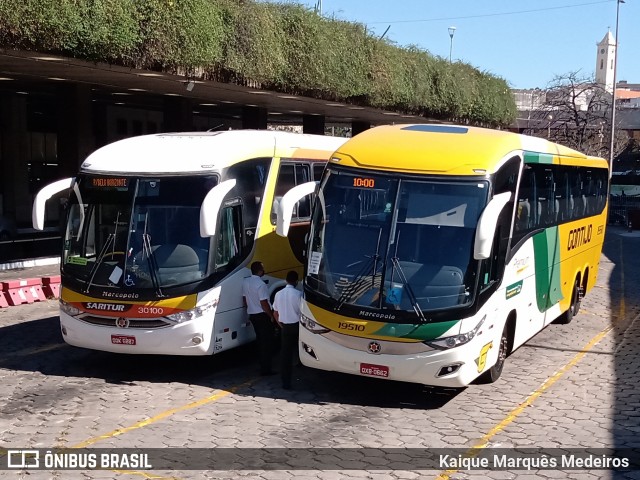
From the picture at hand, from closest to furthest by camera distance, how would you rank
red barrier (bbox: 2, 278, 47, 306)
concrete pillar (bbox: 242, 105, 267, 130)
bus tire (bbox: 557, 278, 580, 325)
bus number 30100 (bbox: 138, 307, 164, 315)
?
bus number 30100 (bbox: 138, 307, 164, 315) → bus tire (bbox: 557, 278, 580, 325) → red barrier (bbox: 2, 278, 47, 306) → concrete pillar (bbox: 242, 105, 267, 130)

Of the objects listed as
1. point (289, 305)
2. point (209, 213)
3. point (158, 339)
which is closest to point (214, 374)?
point (158, 339)

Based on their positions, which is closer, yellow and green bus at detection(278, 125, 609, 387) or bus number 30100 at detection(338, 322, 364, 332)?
yellow and green bus at detection(278, 125, 609, 387)

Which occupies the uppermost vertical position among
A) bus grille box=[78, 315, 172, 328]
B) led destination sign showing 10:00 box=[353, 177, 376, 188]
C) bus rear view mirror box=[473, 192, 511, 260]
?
led destination sign showing 10:00 box=[353, 177, 376, 188]

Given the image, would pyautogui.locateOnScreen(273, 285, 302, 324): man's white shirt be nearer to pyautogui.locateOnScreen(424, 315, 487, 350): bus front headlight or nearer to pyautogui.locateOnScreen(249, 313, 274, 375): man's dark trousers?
pyautogui.locateOnScreen(249, 313, 274, 375): man's dark trousers

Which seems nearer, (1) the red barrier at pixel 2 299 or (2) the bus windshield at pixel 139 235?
(2) the bus windshield at pixel 139 235

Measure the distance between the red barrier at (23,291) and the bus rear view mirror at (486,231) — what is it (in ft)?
36.8

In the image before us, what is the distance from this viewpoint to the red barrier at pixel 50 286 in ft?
60.4

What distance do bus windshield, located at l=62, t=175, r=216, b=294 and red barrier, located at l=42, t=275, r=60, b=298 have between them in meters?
6.82

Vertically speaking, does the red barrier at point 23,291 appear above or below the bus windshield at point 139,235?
below

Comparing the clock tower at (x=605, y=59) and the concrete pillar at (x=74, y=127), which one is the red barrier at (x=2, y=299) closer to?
the concrete pillar at (x=74, y=127)

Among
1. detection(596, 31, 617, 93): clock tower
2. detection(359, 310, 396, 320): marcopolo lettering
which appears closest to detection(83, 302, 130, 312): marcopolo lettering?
detection(359, 310, 396, 320): marcopolo lettering

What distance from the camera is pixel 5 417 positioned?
9.92 metres

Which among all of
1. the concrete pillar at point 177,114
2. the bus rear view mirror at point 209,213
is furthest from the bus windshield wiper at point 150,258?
the concrete pillar at point 177,114

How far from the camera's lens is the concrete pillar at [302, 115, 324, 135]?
36656 millimetres
